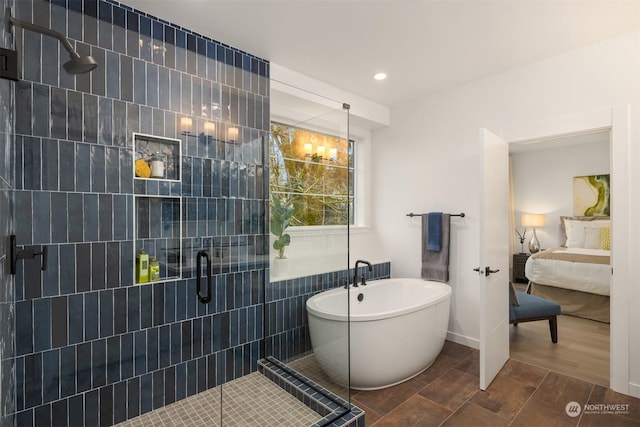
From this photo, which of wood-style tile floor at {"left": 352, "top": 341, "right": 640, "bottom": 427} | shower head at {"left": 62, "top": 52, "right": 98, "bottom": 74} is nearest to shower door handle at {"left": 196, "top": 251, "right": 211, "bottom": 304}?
shower head at {"left": 62, "top": 52, "right": 98, "bottom": 74}

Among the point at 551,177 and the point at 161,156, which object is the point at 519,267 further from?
the point at 161,156

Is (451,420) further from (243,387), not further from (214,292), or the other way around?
(214,292)

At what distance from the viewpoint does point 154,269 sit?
6.12 feet

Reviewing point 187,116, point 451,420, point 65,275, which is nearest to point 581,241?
point 451,420

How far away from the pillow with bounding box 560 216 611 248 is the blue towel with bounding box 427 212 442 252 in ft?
12.0

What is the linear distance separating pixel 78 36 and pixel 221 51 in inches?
38.4

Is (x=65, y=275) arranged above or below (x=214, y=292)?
above

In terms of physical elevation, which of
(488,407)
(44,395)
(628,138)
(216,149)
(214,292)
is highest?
(628,138)

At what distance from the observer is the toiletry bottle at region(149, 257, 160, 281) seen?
185 cm

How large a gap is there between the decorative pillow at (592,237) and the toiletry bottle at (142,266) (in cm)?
647

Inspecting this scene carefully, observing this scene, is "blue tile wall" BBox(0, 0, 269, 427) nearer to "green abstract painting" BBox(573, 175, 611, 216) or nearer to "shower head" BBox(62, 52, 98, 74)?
"shower head" BBox(62, 52, 98, 74)

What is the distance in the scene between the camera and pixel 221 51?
250 centimetres

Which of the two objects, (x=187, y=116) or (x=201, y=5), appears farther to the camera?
(x=201, y=5)

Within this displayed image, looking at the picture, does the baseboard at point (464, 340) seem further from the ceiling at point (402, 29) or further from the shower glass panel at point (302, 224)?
the ceiling at point (402, 29)
